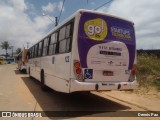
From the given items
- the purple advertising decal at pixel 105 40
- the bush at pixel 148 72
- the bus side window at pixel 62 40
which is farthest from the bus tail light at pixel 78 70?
the bush at pixel 148 72

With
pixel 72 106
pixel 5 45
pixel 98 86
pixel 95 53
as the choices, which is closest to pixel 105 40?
pixel 95 53

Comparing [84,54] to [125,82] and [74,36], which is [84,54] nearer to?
[74,36]

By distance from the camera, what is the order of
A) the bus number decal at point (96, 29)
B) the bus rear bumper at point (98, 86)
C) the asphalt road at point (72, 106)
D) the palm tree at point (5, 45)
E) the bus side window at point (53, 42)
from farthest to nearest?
the palm tree at point (5, 45) < the bus side window at point (53, 42) < the bus number decal at point (96, 29) < the asphalt road at point (72, 106) < the bus rear bumper at point (98, 86)

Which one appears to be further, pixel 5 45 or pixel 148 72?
pixel 5 45

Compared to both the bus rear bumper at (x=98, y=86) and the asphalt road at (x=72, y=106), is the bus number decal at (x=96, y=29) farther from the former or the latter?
the asphalt road at (x=72, y=106)

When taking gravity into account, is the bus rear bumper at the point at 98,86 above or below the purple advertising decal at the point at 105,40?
below

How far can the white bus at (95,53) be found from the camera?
24.0 feet

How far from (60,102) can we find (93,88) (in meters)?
2.29

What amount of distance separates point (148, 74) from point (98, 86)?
7.50 meters

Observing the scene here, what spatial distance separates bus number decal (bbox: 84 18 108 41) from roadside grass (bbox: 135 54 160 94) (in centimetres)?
458

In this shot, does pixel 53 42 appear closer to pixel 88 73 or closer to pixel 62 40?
pixel 62 40

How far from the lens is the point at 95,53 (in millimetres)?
7602

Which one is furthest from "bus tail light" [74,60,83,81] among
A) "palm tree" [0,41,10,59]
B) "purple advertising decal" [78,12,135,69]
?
"palm tree" [0,41,10,59]

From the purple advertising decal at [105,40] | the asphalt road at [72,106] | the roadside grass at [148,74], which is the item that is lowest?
the asphalt road at [72,106]
